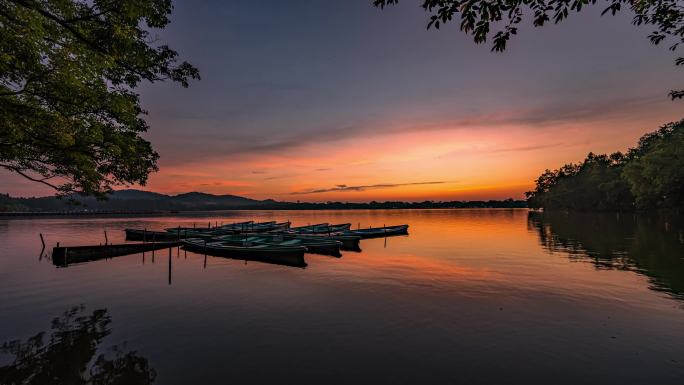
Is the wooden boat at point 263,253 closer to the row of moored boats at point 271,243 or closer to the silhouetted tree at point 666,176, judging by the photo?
the row of moored boats at point 271,243

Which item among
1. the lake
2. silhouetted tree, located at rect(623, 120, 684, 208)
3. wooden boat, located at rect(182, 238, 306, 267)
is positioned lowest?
the lake

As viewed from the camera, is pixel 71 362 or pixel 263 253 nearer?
pixel 71 362

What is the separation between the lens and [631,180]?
210ft

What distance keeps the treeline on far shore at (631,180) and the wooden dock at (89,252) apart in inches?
2682

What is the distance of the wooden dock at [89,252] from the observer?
2961cm

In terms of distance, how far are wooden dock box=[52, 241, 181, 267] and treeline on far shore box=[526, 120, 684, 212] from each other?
6812 cm

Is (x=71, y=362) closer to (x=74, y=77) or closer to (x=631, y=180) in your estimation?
(x=74, y=77)

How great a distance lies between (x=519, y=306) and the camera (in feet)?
54.9

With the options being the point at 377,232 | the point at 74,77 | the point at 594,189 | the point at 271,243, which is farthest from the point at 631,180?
the point at 74,77

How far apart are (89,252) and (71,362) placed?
2607 centimetres

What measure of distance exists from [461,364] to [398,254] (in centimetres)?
A: 2563

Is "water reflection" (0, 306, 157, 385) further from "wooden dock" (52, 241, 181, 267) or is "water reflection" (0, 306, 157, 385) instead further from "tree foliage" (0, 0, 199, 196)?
"wooden dock" (52, 241, 181, 267)

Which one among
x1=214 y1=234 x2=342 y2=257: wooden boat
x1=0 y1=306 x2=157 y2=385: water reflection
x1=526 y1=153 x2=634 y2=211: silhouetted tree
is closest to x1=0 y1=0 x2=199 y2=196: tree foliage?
x1=0 y1=306 x2=157 y2=385: water reflection

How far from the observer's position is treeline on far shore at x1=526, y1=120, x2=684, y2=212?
51.4m
